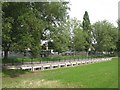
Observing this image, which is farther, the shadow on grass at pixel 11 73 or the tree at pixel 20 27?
the tree at pixel 20 27

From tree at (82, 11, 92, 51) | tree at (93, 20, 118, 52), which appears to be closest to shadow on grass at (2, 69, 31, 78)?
tree at (82, 11, 92, 51)

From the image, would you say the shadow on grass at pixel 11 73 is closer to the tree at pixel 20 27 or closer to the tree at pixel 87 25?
the tree at pixel 20 27

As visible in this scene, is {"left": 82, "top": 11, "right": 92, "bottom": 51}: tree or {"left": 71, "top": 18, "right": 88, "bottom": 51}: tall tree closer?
A: {"left": 71, "top": 18, "right": 88, "bottom": 51}: tall tree

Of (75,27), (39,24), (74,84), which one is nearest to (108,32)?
(75,27)

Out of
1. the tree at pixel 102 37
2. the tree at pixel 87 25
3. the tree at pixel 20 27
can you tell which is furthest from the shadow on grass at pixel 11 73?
the tree at pixel 102 37

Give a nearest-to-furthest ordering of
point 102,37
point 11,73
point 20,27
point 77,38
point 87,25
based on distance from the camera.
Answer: point 11,73 → point 20,27 → point 77,38 → point 87,25 → point 102,37

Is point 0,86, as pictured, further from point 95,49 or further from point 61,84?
point 95,49

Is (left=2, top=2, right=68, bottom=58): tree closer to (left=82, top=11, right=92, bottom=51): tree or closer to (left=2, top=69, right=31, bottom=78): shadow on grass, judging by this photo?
(left=2, top=69, right=31, bottom=78): shadow on grass

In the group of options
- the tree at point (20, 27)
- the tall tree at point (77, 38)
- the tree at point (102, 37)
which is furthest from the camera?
the tree at point (102, 37)

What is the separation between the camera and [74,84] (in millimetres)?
25219

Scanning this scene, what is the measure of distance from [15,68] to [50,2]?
11.0m

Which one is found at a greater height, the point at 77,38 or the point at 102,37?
the point at 102,37

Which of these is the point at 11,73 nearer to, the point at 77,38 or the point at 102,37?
the point at 77,38

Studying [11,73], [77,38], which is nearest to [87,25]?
[77,38]
